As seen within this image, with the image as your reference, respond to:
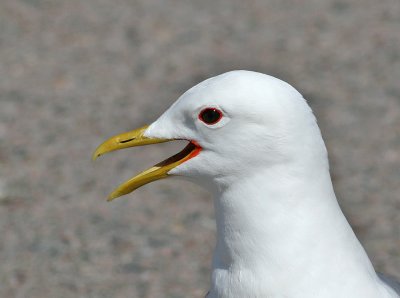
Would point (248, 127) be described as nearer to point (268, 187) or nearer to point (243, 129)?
point (243, 129)

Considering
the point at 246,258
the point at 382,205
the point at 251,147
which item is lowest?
the point at 382,205

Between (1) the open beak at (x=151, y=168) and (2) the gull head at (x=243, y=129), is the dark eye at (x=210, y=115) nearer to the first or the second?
(2) the gull head at (x=243, y=129)

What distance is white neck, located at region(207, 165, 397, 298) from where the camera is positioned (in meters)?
3.45

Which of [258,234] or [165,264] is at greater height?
[258,234]

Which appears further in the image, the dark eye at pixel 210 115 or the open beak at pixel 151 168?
the open beak at pixel 151 168

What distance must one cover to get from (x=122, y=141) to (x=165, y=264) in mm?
2336

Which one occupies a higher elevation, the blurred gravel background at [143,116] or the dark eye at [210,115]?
the dark eye at [210,115]

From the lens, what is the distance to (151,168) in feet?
12.4

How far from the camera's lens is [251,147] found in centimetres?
343

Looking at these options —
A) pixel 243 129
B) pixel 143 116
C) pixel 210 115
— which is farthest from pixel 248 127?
pixel 143 116

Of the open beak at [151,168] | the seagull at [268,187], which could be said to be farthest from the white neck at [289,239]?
the open beak at [151,168]

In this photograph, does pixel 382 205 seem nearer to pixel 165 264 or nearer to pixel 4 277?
pixel 165 264

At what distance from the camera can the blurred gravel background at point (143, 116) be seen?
6098 mm

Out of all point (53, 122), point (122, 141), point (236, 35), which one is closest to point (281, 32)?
point (236, 35)
